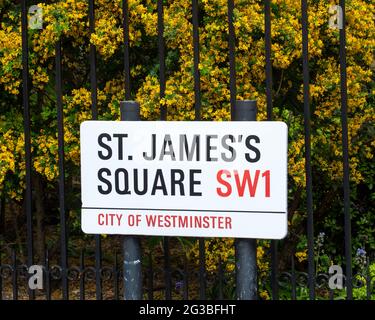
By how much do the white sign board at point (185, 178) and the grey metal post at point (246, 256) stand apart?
70mm

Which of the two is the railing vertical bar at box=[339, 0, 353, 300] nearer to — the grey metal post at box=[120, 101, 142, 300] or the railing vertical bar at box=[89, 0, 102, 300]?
the grey metal post at box=[120, 101, 142, 300]

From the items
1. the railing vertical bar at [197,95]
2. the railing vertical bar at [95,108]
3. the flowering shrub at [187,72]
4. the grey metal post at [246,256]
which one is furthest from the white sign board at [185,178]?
the flowering shrub at [187,72]

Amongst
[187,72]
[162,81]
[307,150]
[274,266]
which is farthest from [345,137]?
[187,72]

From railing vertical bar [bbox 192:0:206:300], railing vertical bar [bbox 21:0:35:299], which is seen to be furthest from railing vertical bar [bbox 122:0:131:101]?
railing vertical bar [bbox 21:0:35:299]

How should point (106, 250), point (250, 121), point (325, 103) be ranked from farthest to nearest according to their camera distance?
point (106, 250)
point (325, 103)
point (250, 121)

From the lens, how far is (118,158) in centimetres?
442

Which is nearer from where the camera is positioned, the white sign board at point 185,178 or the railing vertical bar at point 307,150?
the white sign board at point 185,178

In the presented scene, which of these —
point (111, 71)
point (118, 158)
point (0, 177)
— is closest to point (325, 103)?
point (111, 71)

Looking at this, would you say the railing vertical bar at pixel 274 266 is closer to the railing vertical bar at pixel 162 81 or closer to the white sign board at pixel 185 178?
the railing vertical bar at pixel 162 81

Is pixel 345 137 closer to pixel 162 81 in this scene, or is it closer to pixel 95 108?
pixel 162 81

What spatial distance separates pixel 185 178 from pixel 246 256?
19.4 inches

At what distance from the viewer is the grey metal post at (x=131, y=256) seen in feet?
14.8

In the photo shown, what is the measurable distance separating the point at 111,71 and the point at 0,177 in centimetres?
133
